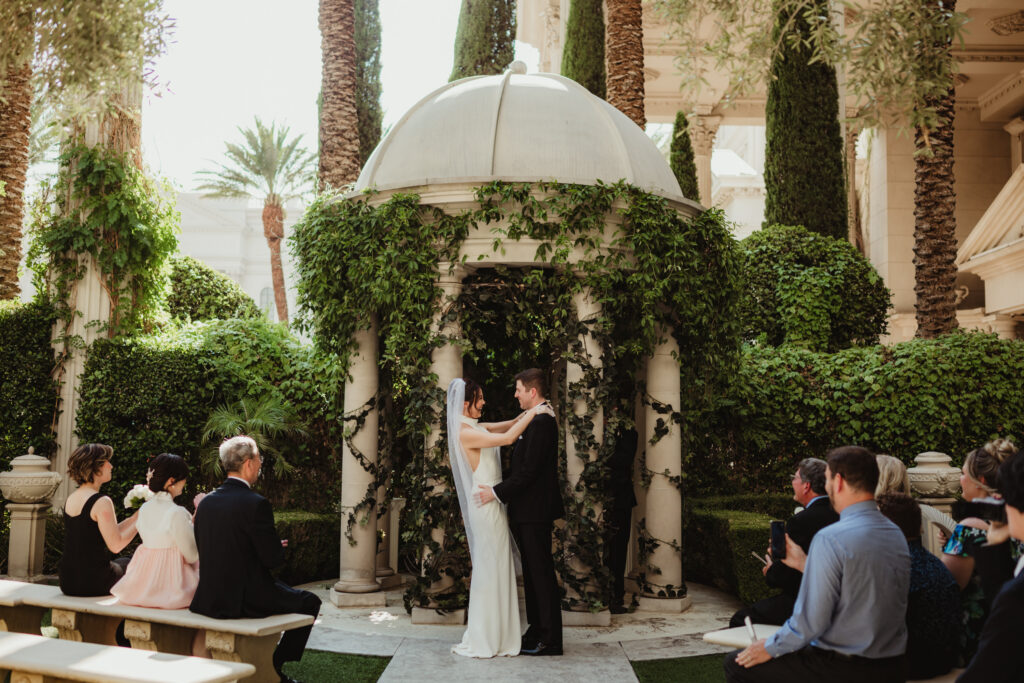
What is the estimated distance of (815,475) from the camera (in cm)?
534

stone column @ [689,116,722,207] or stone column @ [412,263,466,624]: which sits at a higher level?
stone column @ [689,116,722,207]

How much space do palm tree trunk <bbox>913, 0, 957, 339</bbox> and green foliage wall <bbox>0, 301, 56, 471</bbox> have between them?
1304cm

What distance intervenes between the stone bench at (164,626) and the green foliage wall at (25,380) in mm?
5847

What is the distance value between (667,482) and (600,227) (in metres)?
2.85

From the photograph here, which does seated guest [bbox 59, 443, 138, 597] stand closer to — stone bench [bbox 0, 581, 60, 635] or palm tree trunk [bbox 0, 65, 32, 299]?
stone bench [bbox 0, 581, 60, 635]

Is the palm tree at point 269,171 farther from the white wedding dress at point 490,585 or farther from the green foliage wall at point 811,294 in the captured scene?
the white wedding dress at point 490,585

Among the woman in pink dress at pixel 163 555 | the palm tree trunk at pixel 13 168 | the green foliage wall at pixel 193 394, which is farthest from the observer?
the palm tree trunk at pixel 13 168

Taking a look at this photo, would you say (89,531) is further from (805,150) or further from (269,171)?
(269,171)

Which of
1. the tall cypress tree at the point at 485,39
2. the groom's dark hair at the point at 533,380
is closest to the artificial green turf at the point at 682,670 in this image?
the groom's dark hair at the point at 533,380

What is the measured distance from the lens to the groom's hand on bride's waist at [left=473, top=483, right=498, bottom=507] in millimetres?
7066

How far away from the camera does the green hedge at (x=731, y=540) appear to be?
885cm

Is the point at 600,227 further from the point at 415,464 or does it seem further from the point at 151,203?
the point at 151,203

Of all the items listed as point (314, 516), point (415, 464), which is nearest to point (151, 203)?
point (314, 516)

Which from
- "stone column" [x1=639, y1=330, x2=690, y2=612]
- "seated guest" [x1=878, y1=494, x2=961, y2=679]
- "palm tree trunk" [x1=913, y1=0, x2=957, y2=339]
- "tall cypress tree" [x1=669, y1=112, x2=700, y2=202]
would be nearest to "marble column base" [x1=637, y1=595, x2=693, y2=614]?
"stone column" [x1=639, y1=330, x2=690, y2=612]
